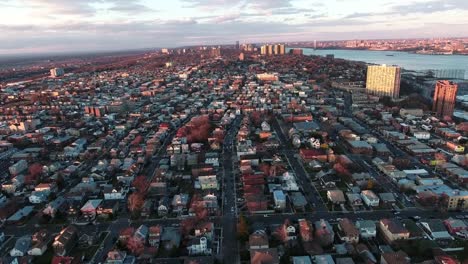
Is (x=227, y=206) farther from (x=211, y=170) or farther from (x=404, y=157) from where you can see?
(x=404, y=157)

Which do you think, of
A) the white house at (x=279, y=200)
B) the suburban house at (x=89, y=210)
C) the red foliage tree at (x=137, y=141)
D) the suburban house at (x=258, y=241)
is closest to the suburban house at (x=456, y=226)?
the white house at (x=279, y=200)

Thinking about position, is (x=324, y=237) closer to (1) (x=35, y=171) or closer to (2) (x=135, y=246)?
Result: (2) (x=135, y=246)

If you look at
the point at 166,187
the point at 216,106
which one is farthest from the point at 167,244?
the point at 216,106

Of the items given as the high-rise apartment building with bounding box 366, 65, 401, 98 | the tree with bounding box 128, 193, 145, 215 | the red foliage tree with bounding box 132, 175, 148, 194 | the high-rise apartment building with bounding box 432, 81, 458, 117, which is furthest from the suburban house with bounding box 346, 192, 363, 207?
the high-rise apartment building with bounding box 366, 65, 401, 98

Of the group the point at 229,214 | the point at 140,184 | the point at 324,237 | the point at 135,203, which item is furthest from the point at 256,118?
the point at 324,237

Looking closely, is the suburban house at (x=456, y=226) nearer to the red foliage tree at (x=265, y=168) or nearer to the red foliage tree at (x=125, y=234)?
the red foliage tree at (x=265, y=168)

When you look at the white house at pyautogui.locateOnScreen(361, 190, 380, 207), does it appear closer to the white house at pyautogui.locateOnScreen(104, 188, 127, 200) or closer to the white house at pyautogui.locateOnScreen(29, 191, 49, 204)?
the white house at pyautogui.locateOnScreen(104, 188, 127, 200)
